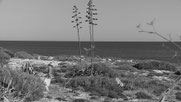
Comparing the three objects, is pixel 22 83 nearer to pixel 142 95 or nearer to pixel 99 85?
pixel 99 85

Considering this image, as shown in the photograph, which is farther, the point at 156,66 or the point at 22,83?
the point at 156,66

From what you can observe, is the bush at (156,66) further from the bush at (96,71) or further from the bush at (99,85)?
the bush at (99,85)

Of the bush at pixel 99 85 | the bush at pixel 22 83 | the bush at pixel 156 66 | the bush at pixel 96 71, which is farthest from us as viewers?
the bush at pixel 156 66

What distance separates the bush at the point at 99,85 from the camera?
1389 centimetres

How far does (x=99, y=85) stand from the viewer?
15.2 metres

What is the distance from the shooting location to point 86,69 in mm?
19078

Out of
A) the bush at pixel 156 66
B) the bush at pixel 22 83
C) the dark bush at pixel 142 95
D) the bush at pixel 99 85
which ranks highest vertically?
the bush at pixel 22 83

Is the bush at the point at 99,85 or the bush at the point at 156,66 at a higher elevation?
the bush at the point at 99,85

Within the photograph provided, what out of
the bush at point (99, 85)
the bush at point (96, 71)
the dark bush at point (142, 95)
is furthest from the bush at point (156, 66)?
the dark bush at point (142, 95)

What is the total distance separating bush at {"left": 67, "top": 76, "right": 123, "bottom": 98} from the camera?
1389cm

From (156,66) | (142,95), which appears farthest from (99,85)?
(156,66)

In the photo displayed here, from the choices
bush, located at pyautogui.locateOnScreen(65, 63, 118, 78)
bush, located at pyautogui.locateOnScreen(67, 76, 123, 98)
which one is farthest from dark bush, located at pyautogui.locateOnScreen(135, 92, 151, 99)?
bush, located at pyautogui.locateOnScreen(65, 63, 118, 78)

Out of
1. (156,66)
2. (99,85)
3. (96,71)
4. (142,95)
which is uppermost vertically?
(96,71)

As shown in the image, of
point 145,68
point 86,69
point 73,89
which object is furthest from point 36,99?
point 145,68
